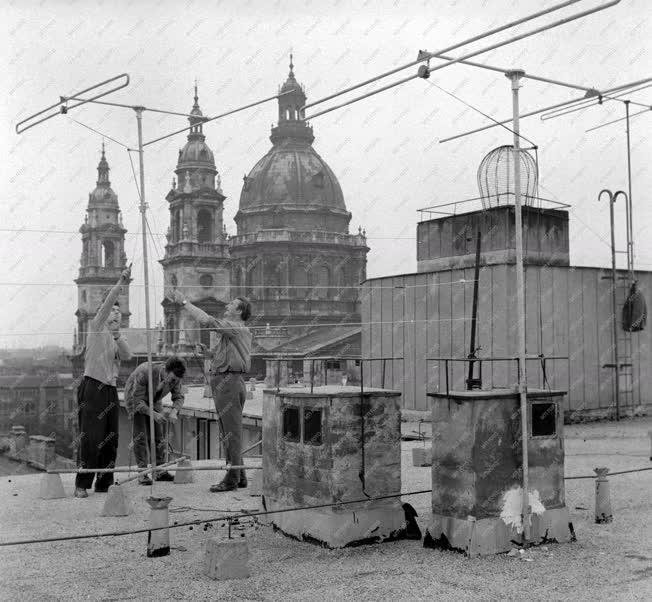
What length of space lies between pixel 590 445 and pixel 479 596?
13.1 m

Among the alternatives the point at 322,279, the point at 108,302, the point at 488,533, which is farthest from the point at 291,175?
the point at 488,533

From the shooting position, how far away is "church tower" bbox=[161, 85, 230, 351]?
6738cm

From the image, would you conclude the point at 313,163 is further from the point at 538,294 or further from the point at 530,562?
the point at 530,562

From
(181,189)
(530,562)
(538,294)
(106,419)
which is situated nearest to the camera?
(530,562)

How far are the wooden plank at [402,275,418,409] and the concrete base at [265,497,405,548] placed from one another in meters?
16.9

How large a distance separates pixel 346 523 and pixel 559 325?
56.3 ft

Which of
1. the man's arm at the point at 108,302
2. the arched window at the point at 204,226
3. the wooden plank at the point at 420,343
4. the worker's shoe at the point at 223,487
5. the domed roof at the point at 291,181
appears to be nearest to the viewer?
the man's arm at the point at 108,302

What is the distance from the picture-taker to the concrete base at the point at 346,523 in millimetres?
8938

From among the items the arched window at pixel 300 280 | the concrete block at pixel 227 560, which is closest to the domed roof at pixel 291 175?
the arched window at pixel 300 280

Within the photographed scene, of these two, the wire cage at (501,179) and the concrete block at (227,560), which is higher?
the wire cage at (501,179)

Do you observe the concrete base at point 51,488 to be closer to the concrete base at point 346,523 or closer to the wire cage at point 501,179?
the concrete base at point 346,523

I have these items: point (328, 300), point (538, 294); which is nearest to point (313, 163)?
point (328, 300)

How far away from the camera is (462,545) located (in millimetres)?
8578

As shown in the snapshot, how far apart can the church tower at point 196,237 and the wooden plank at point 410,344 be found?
41347 mm
